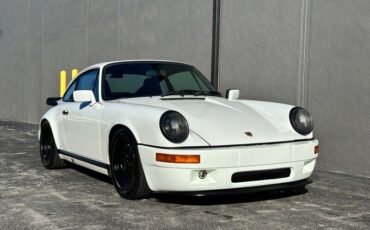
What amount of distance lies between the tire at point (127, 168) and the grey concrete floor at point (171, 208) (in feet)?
0.35

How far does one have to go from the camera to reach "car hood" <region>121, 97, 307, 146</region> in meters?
4.20

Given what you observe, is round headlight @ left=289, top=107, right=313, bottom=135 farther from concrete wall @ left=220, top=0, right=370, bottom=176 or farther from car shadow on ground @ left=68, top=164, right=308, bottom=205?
A: concrete wall @ left=220, top=0, right=370, bottom=176

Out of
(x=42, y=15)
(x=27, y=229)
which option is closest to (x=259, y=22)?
(x=27, y=229)

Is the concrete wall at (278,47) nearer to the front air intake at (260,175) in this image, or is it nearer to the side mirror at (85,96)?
the front air intake at (260,175)

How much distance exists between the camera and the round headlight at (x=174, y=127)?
405cm

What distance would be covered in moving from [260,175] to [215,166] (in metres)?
0.44

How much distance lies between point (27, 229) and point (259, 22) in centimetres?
491

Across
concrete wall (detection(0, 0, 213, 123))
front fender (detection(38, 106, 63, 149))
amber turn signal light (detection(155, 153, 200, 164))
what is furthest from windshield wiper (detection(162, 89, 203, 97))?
concrete wall (detection(0, 0, 213, 123))

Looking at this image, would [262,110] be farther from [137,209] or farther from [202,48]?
[202,48]

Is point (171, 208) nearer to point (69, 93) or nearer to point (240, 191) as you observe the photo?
point (240, 191)

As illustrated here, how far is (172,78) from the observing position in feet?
17.9

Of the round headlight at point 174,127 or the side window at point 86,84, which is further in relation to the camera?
the side window at point 86,84

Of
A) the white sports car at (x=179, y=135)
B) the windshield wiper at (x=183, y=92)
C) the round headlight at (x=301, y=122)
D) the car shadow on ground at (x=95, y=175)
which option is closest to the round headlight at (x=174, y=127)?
the white sports car at (x=179, y=135)

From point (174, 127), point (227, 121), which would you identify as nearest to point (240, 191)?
point (227, 121)
